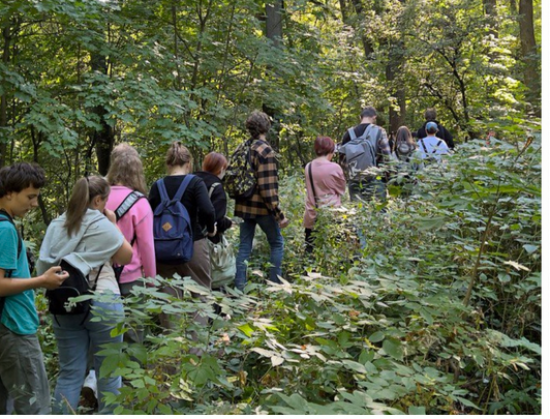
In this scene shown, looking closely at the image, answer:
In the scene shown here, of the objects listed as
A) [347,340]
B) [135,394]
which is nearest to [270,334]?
[347,340]

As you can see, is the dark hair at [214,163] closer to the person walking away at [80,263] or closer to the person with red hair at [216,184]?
the person with red hair at [216,184]

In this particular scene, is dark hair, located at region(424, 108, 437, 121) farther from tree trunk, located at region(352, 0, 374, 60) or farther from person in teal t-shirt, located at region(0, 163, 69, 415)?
person in teal t-shirt, located at region(0, 163, 69, 415)

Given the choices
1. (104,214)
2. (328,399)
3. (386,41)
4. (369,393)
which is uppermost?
(386,41)

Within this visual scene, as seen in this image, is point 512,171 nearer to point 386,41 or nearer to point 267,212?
point 267,212

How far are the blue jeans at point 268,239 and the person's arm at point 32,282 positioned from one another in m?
3.50

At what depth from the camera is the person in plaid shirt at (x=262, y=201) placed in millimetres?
6961

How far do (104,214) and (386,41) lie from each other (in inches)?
559

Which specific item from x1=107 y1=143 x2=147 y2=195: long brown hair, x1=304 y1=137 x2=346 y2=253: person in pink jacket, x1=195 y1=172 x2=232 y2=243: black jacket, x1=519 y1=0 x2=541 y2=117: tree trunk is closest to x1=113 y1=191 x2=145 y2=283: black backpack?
x1=107 y1=143 x2=147 y2=195: long brown hair

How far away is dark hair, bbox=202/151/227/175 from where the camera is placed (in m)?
6.17

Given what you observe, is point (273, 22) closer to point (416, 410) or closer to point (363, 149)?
point (363, 149)

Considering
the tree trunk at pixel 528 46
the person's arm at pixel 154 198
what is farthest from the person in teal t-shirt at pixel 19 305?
the tree trunk at pixel 528 46

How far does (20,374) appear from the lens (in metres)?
3.76

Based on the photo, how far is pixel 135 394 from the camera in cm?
296

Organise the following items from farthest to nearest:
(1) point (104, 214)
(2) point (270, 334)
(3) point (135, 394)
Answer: (1) point (104, 214) < (2) point (270, 334) < (3) point (135, 394)
